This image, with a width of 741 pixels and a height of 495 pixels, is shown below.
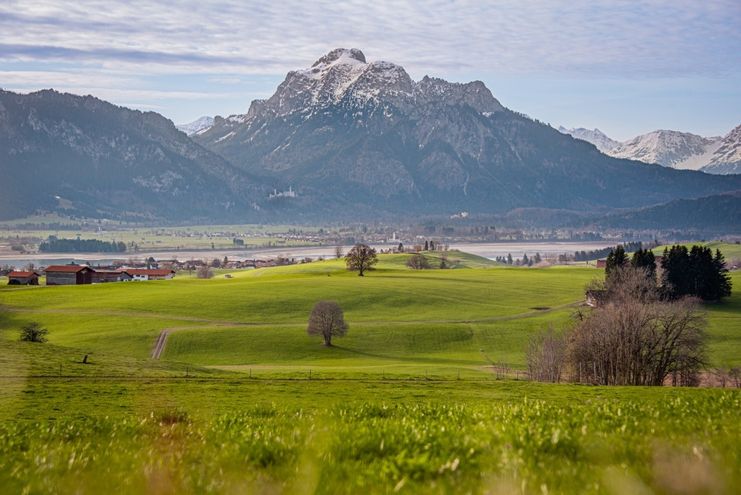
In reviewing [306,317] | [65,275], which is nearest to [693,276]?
[306,317]

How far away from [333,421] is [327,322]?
259 feet

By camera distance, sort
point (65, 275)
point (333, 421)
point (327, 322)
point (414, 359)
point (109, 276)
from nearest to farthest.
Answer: point (333, 421), point (414, 359), point (327, 322), point (65, 275), point (109, 276)

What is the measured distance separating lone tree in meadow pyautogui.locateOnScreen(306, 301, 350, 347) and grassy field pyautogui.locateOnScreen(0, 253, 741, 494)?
1.79 metres

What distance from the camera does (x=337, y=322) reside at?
95188 mm

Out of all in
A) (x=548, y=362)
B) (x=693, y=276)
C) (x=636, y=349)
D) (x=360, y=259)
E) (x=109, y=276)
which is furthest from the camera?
(x=109, y=276)

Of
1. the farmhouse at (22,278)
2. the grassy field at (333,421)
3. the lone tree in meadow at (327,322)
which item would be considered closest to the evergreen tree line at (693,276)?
the grassy field at (333,421)

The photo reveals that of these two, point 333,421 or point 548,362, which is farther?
point 548,362

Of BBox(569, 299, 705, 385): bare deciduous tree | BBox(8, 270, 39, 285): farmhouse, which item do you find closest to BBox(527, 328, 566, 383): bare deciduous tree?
BBox(569, 299, 705, 385): bare deciduous tree

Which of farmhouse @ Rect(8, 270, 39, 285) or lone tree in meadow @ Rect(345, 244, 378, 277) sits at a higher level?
lone tree in meadow @ Rect(345, 244, 378, 277)

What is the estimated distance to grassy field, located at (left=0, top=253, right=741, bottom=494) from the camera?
10055mm

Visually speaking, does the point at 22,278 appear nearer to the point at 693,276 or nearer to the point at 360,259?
the point at 360,259

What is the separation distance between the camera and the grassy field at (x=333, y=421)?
1005cm

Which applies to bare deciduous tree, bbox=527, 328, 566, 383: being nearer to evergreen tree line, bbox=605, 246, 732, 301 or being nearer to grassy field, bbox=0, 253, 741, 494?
grassy field, bbox=0, 253, 741, 494

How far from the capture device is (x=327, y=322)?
94312 mm
